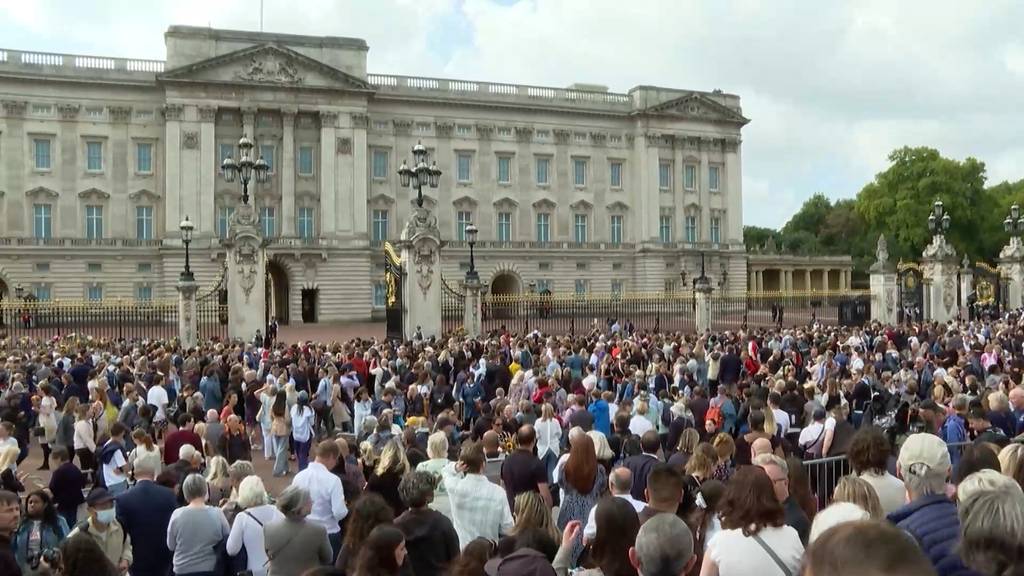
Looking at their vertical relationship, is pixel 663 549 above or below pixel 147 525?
above

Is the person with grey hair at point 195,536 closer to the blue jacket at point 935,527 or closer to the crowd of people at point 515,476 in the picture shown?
the crowd of people at point 515,476

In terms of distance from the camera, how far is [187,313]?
3050 centimetres

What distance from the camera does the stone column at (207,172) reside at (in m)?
54.1

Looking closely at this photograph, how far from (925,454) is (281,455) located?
1027 centimetres

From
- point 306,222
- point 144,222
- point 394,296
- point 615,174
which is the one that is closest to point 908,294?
point 394,296

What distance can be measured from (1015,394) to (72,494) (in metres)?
11.3

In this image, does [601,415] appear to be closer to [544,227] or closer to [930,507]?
[930,507]

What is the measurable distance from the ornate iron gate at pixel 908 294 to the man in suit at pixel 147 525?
35.3 meters

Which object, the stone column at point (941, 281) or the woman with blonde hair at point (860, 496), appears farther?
the stone column at point (941, 281)

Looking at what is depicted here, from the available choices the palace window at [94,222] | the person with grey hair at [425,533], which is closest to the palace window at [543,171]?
the palace window at [94,222]

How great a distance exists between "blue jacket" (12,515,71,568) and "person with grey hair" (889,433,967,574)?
6116mm

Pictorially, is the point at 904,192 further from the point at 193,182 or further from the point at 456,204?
the point at 193,182

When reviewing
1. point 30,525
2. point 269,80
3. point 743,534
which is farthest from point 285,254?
point 743,534

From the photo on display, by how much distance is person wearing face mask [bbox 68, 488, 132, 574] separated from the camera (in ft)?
23.9
